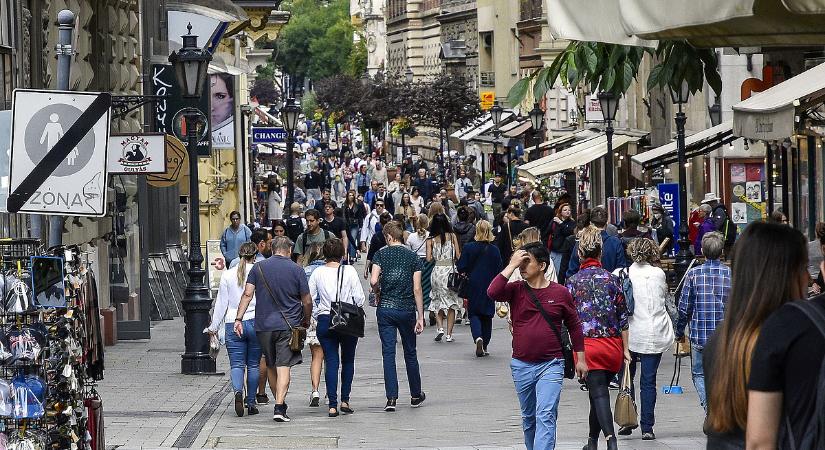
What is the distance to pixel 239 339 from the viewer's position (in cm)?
1543

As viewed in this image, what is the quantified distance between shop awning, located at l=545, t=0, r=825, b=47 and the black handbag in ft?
24.8

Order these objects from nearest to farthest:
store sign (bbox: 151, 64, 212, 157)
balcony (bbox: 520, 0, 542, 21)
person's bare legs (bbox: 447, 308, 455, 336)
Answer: person's bare legs (bbox: 447, 308, 455, 336)
store sign (bbox: 151, 64, 212, 157)
balcony (bbox: 520, 0, 542, 21)

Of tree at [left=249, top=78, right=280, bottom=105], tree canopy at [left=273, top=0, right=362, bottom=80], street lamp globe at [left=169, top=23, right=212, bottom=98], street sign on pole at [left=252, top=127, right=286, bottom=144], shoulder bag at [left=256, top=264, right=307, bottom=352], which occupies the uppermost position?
tree canopy at [left=273, top=0, right=362, bottom=80]

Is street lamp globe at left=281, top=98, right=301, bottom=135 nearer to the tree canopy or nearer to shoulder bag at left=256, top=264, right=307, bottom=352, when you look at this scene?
shoulder bag at left=256, top=264, right=307, bottom=352

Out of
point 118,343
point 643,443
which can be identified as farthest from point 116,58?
point 643,443

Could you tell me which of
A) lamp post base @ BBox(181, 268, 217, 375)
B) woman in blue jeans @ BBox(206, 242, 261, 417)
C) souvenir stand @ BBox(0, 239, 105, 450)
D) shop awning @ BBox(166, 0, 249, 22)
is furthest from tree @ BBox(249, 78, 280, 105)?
souvenir stand @ BBox(0, 239, 105, 450)

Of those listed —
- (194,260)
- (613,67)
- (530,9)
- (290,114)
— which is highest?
(530,9)

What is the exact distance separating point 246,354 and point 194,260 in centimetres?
454

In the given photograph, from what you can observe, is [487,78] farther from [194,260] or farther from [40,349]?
[40,349]

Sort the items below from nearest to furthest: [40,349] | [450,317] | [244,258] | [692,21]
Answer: [692,21] → [40,349] → [244,258] → [450,317]

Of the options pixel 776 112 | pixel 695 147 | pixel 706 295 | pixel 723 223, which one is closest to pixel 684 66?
pixel 706 295

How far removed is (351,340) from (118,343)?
8297mm

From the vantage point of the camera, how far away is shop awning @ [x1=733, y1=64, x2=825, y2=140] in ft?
50.8

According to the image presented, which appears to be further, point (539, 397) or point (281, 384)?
point (281, 384)
